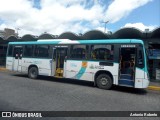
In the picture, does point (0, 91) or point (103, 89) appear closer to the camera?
point (0, 91)

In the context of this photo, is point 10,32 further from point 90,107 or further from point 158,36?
point 90,107

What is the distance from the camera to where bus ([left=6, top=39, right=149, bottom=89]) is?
9.45 meters

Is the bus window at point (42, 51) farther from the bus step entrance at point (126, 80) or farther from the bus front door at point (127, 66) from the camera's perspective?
the bus step entrance at point (126, 80)

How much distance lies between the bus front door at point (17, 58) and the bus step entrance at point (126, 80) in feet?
27.8

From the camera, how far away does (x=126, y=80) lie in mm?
9688

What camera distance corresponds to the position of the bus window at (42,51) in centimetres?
1275

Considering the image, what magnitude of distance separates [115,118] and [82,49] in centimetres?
630

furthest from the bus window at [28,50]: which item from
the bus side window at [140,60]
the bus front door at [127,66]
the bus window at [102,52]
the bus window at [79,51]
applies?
the bus side window at [140,60]

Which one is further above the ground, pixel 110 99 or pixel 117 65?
pixel 117 65

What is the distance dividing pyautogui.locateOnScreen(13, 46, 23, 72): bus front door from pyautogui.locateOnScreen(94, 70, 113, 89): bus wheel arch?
22.7 ft

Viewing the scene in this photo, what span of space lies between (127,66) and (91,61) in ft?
7.33

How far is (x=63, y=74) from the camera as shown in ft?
39.2

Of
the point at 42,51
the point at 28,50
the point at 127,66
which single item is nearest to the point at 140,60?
the point at 127,66

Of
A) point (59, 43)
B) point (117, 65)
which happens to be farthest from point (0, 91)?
point (117, 65)
